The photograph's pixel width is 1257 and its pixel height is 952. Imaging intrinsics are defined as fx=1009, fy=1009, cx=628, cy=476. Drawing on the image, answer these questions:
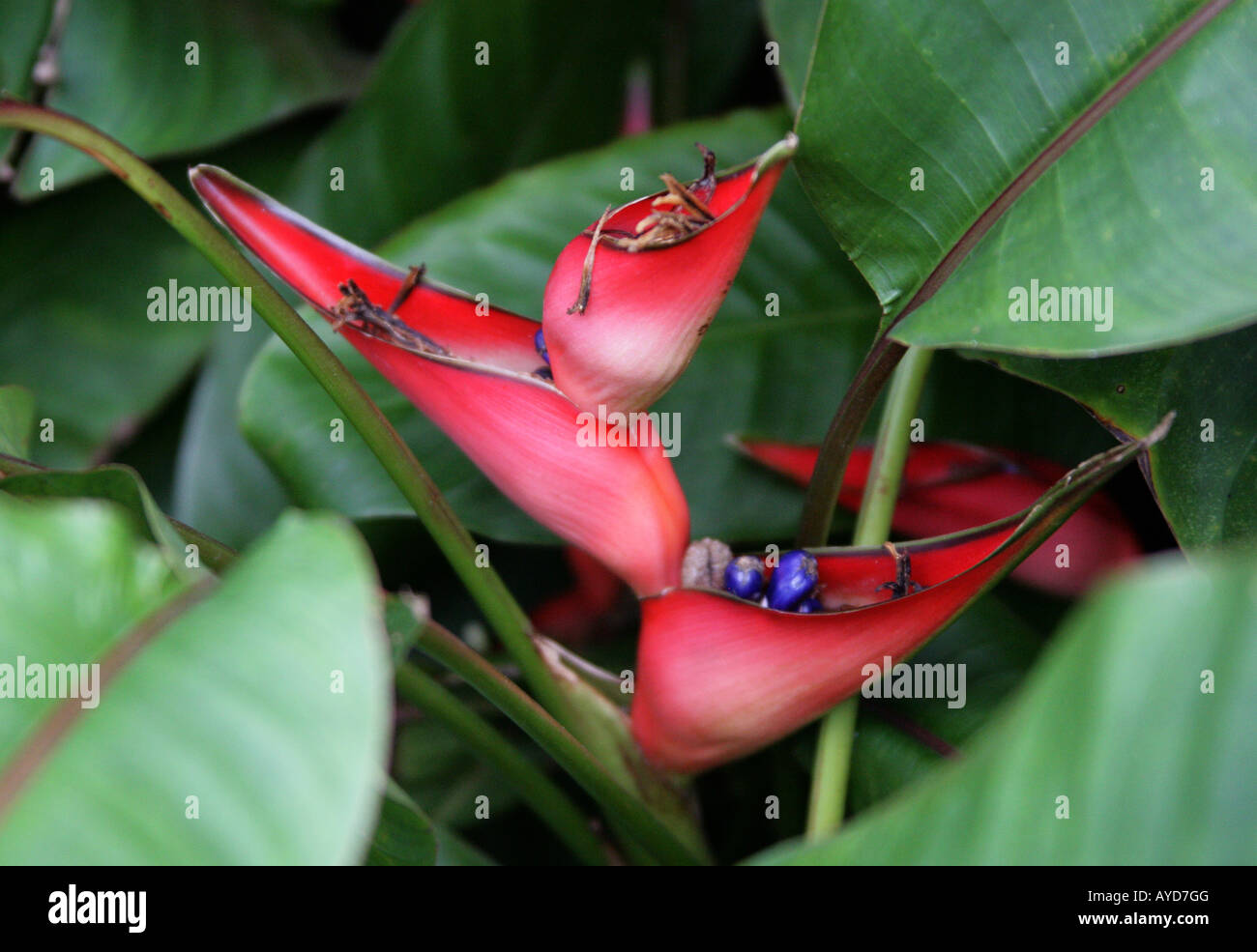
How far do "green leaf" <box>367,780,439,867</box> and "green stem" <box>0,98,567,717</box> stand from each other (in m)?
0.11

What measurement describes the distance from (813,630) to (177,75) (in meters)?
0.72

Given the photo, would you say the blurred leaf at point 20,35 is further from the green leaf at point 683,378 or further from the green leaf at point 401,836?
the green leaf at point 401,836

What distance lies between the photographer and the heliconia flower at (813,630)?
47 centimetres

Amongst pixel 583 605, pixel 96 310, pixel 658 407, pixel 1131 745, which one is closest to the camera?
pixel 1131 745

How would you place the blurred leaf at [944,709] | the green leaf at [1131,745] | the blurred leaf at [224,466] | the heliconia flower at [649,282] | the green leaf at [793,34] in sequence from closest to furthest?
the green leaf at [1131,745]
the heliconia flower at [649,282]
the blurred leaf at [944,709]
the green leaf at [793,34]
the blurred leaf at [224,466]

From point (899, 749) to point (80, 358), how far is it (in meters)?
0.75

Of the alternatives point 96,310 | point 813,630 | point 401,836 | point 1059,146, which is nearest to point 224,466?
point 96,310

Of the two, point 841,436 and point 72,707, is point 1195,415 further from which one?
point 72,707

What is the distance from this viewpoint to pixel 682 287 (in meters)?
Result: 0.46

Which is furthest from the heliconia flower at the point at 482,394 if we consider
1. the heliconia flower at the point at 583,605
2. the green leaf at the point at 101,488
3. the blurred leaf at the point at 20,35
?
the blurred leaf at the point at 20,35

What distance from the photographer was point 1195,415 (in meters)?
0.53

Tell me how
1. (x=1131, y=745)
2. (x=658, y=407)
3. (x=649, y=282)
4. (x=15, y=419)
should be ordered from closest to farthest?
(x=1131, y=745) → (x=649, y=282) → (x=15, y=419) → (x=658, y=407)

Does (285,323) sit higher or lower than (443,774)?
higher

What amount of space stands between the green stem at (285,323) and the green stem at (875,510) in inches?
8.1
